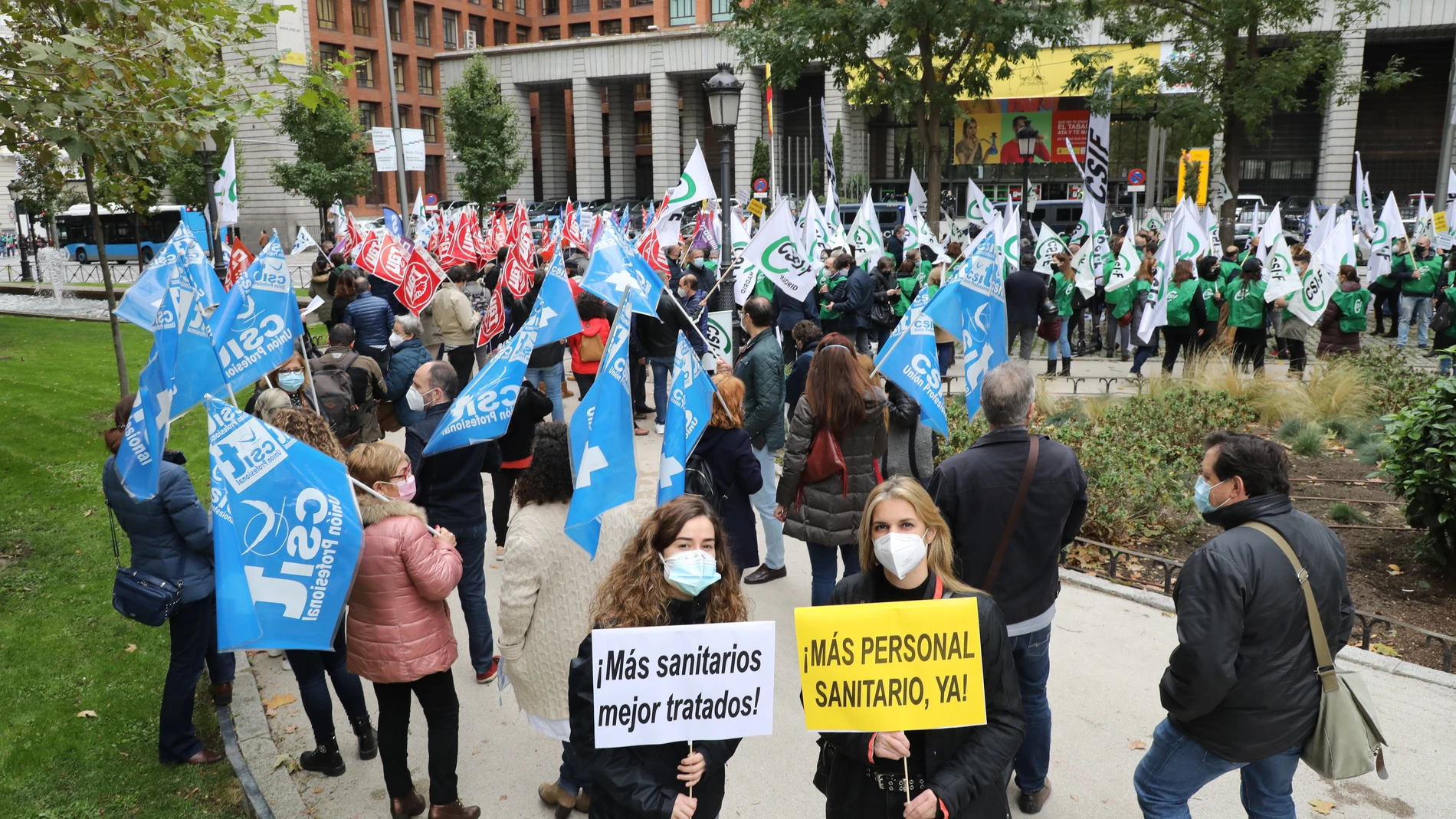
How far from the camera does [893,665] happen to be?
115 inches

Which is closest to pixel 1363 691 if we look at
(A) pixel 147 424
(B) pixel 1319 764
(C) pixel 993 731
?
(B) pixel 1319 764

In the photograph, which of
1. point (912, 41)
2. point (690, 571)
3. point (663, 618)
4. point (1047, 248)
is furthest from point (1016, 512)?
point (912, 41)

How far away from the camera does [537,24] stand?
2803 inches

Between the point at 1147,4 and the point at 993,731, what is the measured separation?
20.2 metres

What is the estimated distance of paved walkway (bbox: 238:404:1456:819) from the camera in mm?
4621

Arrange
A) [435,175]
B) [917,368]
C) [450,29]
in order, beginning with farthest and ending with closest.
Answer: [435,175] < [450,29] < [917,368]

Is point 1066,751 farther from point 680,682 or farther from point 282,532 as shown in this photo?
point 282,532

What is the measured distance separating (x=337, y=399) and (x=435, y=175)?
6155 cm

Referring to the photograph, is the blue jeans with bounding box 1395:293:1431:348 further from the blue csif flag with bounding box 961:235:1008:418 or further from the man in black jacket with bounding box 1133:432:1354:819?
the man in black jacket with bounding box 1133:432:1354:819

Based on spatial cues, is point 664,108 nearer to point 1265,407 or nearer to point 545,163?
point 545,163

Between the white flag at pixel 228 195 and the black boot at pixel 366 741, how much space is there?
41.3 ft

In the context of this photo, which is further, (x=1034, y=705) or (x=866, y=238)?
(x=866, y=238)

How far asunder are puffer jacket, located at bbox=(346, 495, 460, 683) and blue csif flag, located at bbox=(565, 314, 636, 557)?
0.61m

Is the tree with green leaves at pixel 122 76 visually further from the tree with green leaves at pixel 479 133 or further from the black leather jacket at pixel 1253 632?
the tree with green leaves at pixel 479 133
